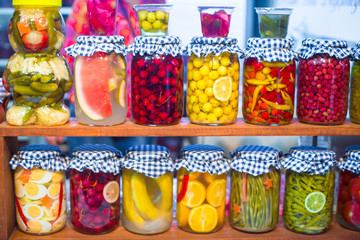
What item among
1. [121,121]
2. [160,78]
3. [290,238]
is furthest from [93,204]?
[290,238]

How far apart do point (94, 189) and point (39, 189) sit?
0.16m

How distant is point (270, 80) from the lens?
4.17ft

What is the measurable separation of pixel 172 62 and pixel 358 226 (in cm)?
78

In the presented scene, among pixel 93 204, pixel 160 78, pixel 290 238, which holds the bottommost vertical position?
pixel 290 238

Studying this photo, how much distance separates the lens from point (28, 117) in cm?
126

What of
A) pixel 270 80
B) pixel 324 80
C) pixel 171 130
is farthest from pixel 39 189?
pixel 324 80

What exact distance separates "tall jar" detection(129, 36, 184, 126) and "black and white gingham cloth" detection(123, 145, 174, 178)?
0.29ft

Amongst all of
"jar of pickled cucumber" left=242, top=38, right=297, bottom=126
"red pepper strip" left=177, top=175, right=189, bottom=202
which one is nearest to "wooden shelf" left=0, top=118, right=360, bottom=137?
"jar of pickled cucumber" left=242, top=38, right=297, bottom=126

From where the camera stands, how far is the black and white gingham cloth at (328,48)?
1.27m

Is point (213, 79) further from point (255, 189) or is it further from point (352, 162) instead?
point (352, 162)

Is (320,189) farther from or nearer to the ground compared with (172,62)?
nearer to the ground

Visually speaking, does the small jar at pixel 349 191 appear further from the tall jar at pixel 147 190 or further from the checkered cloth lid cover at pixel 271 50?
the tall jar at pixel 147 190

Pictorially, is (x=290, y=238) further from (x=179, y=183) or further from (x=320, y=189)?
(x=179, y=183)

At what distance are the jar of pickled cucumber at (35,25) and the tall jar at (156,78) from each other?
9.2 inches
